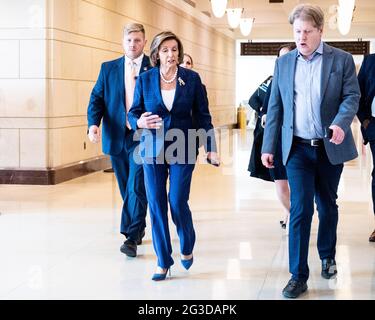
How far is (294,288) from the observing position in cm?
397

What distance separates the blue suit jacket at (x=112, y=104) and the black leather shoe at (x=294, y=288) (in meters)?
1.73

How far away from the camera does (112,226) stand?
6254mm

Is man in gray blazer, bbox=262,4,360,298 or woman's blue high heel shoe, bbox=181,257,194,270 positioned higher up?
man in gray blazer, bbox=262,4,360,298

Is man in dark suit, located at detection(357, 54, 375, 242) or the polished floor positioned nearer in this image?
the polished floor

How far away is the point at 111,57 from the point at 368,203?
5.69 metres

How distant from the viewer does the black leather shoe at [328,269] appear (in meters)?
4.41

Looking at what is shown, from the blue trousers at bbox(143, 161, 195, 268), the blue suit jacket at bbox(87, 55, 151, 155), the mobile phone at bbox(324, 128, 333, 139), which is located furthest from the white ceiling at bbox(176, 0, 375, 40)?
the mobile phone at bbox(324, 128, 333, 139)

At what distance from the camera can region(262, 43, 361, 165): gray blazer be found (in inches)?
156

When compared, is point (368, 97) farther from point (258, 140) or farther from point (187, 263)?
point (187, 263)

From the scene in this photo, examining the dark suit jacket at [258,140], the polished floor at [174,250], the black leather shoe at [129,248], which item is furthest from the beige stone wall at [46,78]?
the black leather shoe at [129,248]

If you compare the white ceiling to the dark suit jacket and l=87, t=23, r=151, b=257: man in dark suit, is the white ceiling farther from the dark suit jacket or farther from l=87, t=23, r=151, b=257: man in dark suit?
l=87, t=23, r=151, b=257: man in dark suit

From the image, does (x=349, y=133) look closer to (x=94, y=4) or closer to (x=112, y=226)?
(x=112, y=226)

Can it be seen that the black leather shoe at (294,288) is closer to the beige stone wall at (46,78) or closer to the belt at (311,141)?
the belt at (311,141)

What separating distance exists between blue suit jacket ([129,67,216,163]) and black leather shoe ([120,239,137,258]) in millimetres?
936
